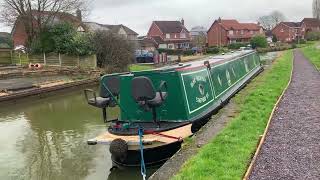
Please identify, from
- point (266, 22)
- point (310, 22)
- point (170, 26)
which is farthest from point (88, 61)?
point (266, 22)

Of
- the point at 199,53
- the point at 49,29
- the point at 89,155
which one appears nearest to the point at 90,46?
the point at 49,29

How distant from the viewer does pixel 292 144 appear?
730cm

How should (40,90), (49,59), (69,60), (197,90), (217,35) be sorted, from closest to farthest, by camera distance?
1. (197,90)
2. (40,90)
3. (69,60)
4. (49,59)
5. (217,35)

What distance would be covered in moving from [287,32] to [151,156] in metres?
99.5

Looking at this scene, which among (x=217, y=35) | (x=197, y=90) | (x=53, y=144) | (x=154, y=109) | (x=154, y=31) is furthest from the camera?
(x=217, y=35)

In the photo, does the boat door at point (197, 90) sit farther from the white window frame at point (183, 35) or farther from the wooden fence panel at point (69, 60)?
the white window frame at point (183, 35)

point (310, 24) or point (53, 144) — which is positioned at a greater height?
point (310, 24)

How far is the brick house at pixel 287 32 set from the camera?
102 metres

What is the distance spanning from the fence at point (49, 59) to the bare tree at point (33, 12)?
2.33 metres

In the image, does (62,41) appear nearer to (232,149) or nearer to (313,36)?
(232,149)

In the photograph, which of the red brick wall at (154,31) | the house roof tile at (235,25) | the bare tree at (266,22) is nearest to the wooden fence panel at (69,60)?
the red brick wall at (154,31)

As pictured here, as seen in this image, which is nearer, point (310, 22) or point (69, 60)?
point (69, 60)

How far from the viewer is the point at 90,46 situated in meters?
→ 31.0

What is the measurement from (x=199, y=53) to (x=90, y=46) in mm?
29713
